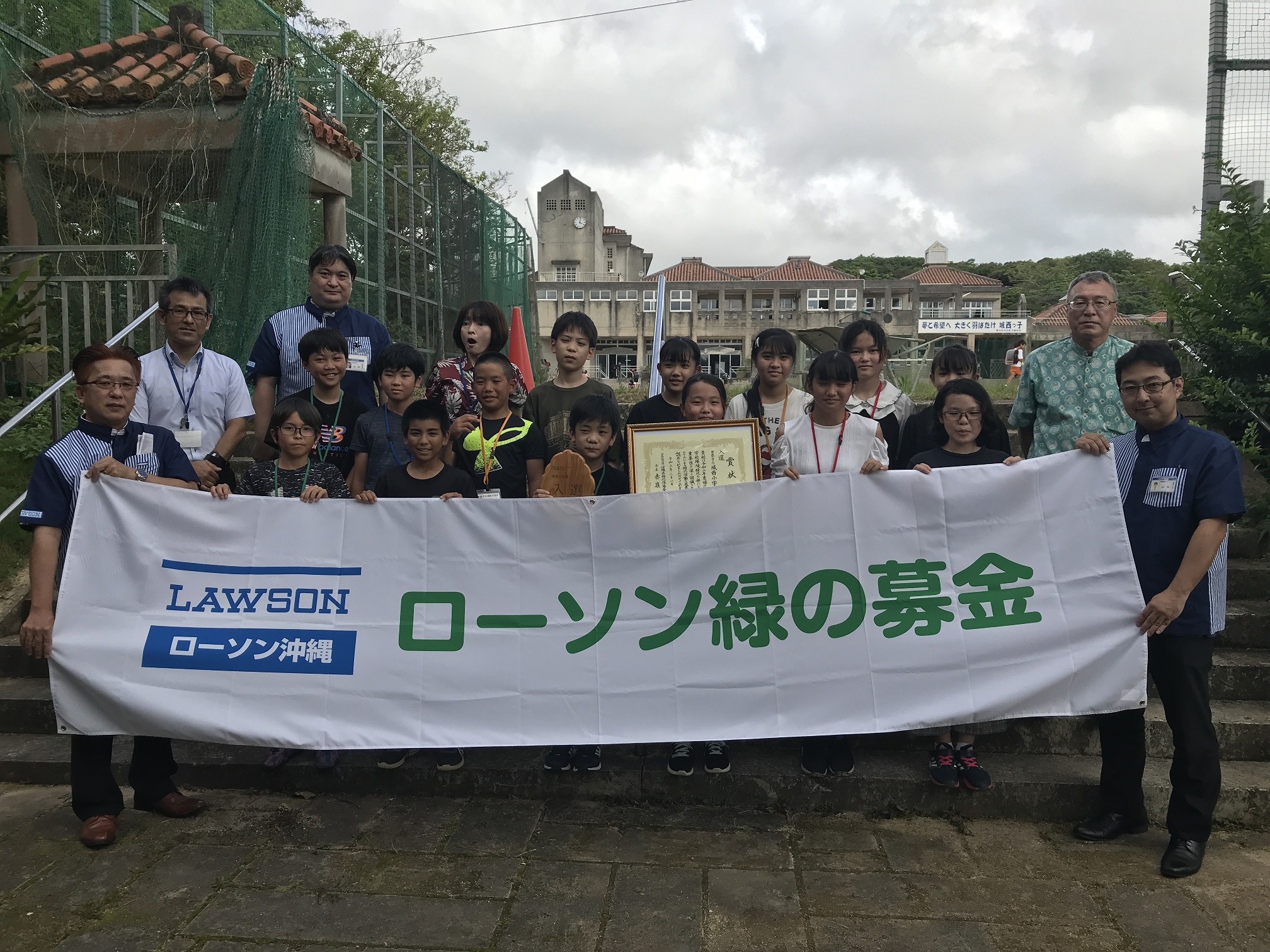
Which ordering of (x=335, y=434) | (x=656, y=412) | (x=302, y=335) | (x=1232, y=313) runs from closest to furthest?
1. (x=335, y=434)
2. (x=656, y=412)
3. (x=302, y=335)
4. (x=1232, y=313)

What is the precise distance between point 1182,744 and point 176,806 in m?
3.63

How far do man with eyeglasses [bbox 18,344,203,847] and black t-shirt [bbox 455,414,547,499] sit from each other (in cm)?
117

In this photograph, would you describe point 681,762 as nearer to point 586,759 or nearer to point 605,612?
point 586,759

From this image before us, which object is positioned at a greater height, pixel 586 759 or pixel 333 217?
pixel 333 217

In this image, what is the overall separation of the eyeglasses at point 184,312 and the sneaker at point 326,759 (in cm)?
191

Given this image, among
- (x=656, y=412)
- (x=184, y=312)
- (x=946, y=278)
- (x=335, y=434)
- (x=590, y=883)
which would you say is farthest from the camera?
(x=946, y=278)

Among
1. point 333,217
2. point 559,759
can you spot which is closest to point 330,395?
point 559,759

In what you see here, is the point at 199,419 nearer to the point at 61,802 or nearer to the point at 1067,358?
the point at 61,802

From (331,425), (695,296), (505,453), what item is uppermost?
(695,296)

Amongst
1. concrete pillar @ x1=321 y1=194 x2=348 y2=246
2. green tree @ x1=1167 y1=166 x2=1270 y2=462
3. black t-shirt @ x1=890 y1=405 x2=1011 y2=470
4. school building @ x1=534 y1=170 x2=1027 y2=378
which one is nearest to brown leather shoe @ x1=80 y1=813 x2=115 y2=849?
black t-shirt @ x1=890 y1=405 x2=1011 y2=470

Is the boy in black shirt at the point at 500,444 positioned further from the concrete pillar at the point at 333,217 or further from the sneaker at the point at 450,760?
the concrete pillar at the point at 333,217

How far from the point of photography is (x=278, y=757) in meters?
3.62

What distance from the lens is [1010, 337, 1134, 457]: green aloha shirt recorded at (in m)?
3.85

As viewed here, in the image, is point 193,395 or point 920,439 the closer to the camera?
point 193,395
